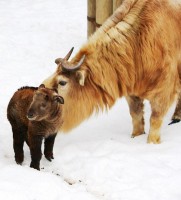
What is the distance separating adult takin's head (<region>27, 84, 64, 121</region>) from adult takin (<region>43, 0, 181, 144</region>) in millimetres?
263

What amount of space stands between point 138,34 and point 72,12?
6.85m

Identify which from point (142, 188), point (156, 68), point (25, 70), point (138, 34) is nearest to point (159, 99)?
point (156, 68)

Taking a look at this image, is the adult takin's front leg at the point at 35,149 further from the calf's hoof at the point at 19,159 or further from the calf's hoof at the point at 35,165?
the calf's hoof at the point at 19,159

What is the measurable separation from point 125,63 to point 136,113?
→ 1.02 metres

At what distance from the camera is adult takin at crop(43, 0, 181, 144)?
5713 mm

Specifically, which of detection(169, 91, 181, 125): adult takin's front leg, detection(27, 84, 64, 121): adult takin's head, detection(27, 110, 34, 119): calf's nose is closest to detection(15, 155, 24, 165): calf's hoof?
detection(27, 84, 64, 121): adult takin's head

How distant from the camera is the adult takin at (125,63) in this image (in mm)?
5713

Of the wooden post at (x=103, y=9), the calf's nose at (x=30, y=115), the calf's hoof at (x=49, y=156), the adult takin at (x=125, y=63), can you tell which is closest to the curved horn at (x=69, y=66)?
the adult takin at (x=125, y=63)

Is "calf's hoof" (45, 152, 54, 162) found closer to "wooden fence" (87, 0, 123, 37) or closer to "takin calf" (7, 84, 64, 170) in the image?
"takin calf" (7, 84, 64, 170)

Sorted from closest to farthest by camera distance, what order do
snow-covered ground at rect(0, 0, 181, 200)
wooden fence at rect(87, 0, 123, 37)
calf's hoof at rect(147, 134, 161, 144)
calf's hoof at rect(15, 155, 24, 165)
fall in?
snow-covered ground at rect(0, 0, 181, 200) → calf's hoof at rect(15, 155, 24, 165) → calf's hoof at rect(147, 134, 161, 144) → wooden fence at rect(87, 0, 123, 37)

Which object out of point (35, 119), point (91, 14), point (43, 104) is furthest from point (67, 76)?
point (91, 14)

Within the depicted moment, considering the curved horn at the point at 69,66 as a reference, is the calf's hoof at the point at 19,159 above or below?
below

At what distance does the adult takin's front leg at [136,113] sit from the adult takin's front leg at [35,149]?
165 centimetres

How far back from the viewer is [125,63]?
19.2 feet
